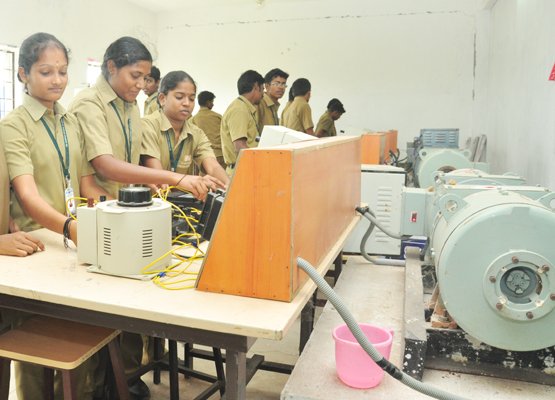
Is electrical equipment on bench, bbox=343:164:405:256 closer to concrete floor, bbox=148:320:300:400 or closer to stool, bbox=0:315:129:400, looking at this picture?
concrete floor, bbox=148:320:300:400

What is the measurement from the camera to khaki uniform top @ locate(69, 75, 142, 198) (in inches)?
82.5

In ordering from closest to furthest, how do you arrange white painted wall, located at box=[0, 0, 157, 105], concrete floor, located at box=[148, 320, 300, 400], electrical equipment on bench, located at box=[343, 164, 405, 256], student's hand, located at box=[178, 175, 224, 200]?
1. student's hand, located at box=[178, 175, 224, 200]
2. concrete floor, located at box=[148, 320, 300, 400]
3. electrical equipment on bench, located at box=[343, 164, 405, 256]
4. white painted wall, located at box=[0, 0, 157, 105]

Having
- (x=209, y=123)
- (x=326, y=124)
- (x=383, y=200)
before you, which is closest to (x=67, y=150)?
(x=383, y=200)

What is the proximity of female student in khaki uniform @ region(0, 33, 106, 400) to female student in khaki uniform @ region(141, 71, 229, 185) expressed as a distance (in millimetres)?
477

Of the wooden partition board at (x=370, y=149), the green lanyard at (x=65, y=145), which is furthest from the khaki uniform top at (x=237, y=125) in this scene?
the green lanyard at (x=65, y=145)

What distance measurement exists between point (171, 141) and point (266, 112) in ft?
8.86

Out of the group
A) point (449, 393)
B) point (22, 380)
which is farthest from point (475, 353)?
point (22, 380)

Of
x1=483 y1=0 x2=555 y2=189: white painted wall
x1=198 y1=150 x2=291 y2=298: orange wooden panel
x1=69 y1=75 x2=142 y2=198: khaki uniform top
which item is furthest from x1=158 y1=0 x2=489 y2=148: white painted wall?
x1=198 y1=150 x2=291 y2=298: orange wooden panel

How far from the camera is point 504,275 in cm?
121

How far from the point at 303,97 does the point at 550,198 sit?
458 cm

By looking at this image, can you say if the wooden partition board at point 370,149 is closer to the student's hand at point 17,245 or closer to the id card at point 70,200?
the id card at point 70,200

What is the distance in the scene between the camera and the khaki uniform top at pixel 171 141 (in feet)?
8.17

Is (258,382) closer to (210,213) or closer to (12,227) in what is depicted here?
(210,213)

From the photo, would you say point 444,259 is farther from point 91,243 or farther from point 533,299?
point 91,243
